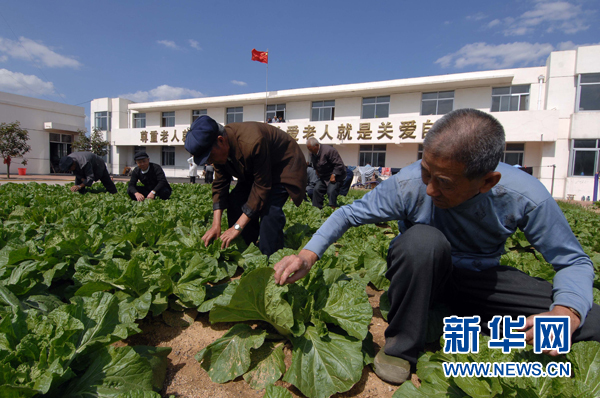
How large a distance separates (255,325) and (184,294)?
529mm

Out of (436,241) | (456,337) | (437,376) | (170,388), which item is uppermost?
(436,241)

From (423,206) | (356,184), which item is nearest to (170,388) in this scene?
(423,206)

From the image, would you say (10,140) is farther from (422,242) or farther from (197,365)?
(422,242)

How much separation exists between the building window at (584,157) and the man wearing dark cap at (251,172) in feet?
70.1

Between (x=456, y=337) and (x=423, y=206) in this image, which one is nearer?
(x=456, y=337)

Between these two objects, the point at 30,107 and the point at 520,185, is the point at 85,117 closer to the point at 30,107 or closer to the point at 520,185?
the point at 30,107

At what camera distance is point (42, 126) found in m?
32.6

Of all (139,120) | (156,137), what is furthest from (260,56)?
(139,120)

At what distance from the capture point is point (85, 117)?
3644 centimetres

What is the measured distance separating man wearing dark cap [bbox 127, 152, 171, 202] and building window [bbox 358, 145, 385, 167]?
18.3 m

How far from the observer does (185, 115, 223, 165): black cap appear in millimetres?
2629

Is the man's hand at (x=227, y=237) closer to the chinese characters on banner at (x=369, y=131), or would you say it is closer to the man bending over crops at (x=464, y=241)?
the man bending over crops at (x=464, y=241)

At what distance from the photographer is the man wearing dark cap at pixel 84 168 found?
25.9 feet

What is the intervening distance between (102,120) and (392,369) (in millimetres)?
41587
